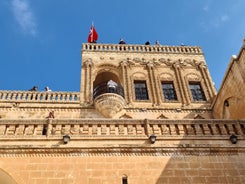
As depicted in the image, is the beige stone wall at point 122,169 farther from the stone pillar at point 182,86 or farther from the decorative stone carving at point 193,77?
the decorative stone carving at point 193,77

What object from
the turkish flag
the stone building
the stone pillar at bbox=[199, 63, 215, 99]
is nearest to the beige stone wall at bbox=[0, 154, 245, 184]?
the stone building

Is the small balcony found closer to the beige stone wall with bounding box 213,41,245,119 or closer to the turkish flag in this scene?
the beige stone wall with bounding box 213,41,245,119

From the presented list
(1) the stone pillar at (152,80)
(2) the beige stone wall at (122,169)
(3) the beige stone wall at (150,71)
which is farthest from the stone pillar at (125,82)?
(2) the beige stone wall at (122,169)

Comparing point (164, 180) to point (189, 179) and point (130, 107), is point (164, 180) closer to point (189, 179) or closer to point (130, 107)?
point (189, 179)

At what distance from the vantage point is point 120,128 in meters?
8.21

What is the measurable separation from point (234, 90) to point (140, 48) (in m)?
10.1

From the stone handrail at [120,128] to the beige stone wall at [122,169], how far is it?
2.40 ft

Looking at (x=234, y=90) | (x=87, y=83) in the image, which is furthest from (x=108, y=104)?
(x=234, y=90)

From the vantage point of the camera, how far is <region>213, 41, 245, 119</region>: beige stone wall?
11.1 m

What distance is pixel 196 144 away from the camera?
7.84 m

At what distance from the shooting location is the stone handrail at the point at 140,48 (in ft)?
66.8

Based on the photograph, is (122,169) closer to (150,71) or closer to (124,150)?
(124,150)

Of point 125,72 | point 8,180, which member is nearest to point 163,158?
point 8,180

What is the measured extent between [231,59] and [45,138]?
840 cm
